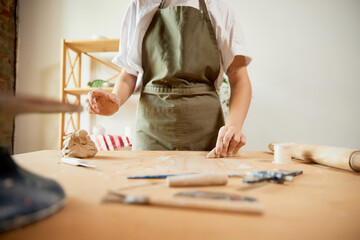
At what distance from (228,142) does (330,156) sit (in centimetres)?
33

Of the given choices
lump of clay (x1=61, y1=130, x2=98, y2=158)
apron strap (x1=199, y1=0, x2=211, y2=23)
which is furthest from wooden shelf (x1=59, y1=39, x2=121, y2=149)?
lump of clay (x1=61, y1=130, x2=98, y2=158)

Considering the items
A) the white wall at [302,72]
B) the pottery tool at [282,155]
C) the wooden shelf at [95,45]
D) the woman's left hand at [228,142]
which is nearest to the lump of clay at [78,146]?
the woman's left hand at [228,142]

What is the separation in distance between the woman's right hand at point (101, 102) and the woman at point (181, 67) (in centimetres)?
12

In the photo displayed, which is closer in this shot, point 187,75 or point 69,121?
point 187,75

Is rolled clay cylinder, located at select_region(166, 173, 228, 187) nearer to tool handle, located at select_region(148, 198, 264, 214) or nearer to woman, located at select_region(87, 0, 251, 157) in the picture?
tool handle, located at select_region(148, 198, 264, 214)

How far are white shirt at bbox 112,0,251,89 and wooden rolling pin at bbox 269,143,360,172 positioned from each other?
56 cm

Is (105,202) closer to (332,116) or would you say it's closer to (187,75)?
(187,75)

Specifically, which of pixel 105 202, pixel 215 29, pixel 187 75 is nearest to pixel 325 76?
pixel 215 29

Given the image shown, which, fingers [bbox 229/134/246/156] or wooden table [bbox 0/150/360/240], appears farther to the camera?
fingers [bbox 229/134/246/156]

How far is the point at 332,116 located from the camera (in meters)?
2.65

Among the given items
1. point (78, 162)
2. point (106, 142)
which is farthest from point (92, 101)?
point (106, 142)

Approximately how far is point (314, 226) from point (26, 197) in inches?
13.8

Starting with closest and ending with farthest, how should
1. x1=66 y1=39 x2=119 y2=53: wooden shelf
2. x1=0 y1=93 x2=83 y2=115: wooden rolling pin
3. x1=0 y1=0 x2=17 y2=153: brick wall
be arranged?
x1=0 y1=93 x2=83 y2=115: wooden rolling pin < x1=66 y1=39 x2=119 y2=53: wooden shelf < x1=0 y1=0 x2=17 y2=153: brick wall

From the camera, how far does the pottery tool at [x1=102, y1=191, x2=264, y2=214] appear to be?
0.99 feet
